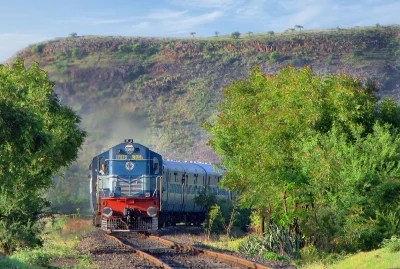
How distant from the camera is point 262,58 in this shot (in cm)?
11244

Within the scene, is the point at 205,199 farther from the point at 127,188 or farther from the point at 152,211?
the point at 152,211

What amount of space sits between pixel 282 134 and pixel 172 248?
5.96 meters

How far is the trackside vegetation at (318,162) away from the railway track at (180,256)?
10.4 feet

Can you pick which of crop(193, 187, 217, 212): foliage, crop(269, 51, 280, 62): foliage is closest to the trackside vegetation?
crop(193, 187, 217, 212): foliage

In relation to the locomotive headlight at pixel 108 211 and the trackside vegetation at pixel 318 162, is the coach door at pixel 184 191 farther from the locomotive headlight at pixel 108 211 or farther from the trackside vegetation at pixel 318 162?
the locomotive headlight at pixel 108 211

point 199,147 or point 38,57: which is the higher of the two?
point 38,57

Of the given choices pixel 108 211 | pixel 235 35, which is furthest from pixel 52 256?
pixel 235 35

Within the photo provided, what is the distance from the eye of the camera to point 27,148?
19.9 metres

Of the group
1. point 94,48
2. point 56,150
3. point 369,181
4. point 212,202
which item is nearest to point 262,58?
point 94,48

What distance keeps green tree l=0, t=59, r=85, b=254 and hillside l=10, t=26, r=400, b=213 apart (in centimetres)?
3429

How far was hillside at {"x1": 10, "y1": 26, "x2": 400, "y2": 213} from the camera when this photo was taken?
79.1m

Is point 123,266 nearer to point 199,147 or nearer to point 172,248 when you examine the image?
point 172,248

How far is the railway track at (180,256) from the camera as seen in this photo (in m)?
19.8

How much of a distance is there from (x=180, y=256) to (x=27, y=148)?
6088mm
